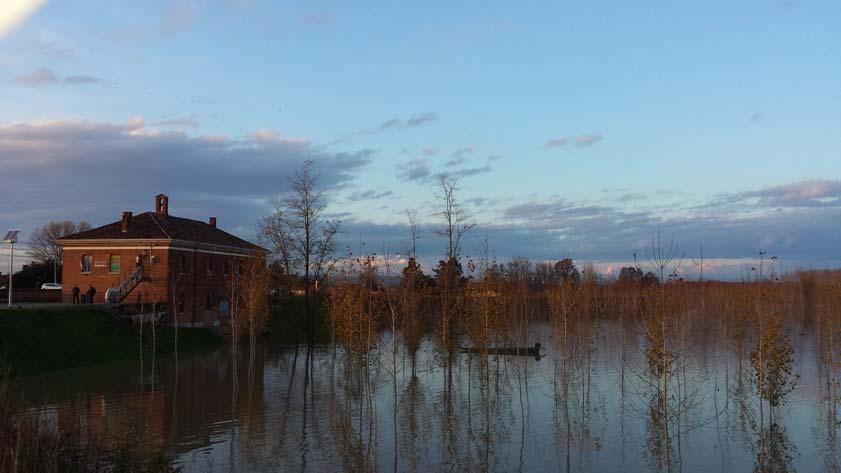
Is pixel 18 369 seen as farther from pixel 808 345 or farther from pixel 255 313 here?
pixel 808 345

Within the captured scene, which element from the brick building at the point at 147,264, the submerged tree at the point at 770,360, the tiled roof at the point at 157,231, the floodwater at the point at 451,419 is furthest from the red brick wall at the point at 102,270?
the submerged tree at the point at 770,360

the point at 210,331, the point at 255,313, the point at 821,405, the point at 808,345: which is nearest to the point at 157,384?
the point at 255,313

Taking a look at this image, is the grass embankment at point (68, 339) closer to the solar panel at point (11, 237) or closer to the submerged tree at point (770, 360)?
the solar panel at point (11, 237)

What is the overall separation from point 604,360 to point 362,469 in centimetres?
2504

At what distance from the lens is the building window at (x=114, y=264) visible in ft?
178

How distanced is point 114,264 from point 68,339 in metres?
15.2

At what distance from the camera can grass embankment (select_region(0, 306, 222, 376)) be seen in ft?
116

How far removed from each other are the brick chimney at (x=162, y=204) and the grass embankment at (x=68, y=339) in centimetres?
1467

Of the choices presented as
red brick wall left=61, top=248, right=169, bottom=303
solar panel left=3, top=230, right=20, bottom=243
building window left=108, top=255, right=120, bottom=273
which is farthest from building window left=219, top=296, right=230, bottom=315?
solar panel left=3, top=230, right=20, bottom=243

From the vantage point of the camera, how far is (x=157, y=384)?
32.2 meters

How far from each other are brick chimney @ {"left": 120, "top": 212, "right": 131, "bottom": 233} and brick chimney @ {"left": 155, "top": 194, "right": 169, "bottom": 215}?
400 centimetres

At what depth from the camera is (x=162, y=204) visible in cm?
6084

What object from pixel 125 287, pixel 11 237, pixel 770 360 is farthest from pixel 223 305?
pixel 770 360

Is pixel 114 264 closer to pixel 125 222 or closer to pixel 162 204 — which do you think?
pixel 125 222
